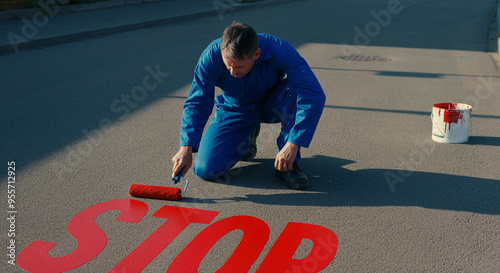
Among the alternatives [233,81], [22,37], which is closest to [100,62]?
[22,37]

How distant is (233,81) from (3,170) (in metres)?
2.13

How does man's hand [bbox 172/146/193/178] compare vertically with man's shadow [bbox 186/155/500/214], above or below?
above

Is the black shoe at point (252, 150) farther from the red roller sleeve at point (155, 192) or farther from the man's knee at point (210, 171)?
the red roller sleeve at point (155, 192)

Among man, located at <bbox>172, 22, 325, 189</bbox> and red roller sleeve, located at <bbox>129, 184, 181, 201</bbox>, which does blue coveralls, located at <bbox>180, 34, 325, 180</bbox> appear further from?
red roller sleeve, located at <bbox>129, 184, 181, 201</bbox>

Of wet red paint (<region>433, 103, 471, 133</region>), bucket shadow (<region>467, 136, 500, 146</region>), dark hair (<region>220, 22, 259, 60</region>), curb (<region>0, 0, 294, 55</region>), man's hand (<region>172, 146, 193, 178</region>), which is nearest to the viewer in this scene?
dark hair (<region>220, 22, 259, 60</region>)

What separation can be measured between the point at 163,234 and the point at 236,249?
0.53 meters

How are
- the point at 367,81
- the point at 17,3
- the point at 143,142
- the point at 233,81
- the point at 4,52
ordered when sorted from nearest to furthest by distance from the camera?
the point at 233,81 < the point at 143,142 < the point at 367,81 < the point at 4,52 < the point at 17,3

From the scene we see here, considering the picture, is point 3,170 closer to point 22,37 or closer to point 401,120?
point 401,120

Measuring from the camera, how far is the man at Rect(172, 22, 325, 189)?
3885mm

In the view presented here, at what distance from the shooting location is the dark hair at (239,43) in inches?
146

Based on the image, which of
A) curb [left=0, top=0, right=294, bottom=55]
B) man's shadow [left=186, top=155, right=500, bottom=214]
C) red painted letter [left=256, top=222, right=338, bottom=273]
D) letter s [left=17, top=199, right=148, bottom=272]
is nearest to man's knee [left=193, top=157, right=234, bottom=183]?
man's shadow [left=186, top=155, right=500, bottom=214]

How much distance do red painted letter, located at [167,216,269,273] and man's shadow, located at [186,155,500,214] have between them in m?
0.40

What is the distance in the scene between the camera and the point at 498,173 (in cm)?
469

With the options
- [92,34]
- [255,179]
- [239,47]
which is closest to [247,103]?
[255,179]
